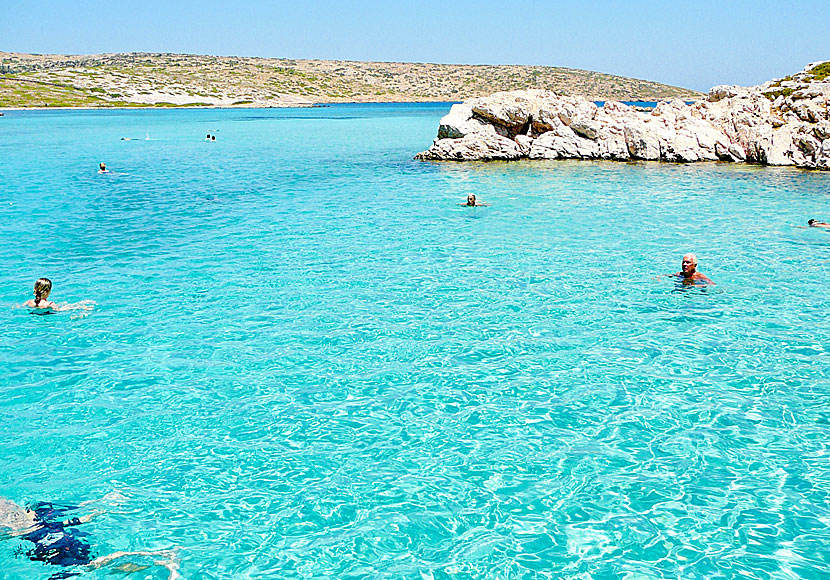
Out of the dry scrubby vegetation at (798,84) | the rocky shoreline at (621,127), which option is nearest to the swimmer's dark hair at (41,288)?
the rocky shoreline at (621,127)

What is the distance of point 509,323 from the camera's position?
12.9 metres

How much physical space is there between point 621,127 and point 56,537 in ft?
130

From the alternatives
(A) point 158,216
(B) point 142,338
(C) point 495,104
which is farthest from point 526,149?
(B) point 142,338

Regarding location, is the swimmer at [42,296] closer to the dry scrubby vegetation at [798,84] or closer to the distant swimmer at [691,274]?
the distant swimmer at [691,274]

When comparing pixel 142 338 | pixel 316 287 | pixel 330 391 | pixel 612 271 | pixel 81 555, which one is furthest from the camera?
pixel 612 271

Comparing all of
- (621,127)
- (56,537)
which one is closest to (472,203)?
(56,537)

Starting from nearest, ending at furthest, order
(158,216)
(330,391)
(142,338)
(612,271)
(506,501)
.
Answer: (506,501), (330,391), (142,338), (612,271), (158,216)

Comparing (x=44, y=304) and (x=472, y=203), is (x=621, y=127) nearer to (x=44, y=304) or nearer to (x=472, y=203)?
(x=472, y=203)

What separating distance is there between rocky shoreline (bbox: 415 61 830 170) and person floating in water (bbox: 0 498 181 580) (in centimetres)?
3567

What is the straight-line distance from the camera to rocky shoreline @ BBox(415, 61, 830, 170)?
38.1 meters

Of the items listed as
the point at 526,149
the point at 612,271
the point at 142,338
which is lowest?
the point at 142,338

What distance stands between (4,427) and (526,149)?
36246 mm

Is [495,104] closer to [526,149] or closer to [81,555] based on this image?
[526,149]

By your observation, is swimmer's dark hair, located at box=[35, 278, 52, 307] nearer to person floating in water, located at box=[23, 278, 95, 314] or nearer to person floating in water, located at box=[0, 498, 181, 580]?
person floating in water, located at box=[23, 278, 95, 314]
